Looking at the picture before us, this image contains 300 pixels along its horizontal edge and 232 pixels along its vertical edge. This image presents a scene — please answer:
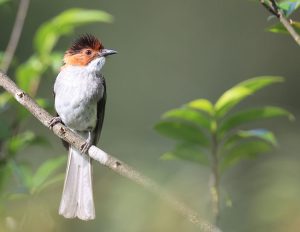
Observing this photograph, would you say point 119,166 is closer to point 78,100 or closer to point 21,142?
point 21,142

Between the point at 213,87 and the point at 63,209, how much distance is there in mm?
6594

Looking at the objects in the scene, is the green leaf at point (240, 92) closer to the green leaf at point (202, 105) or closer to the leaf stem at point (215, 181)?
the green leaf at point (202, 105)

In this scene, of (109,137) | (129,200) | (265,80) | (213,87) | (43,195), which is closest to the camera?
(265,80)

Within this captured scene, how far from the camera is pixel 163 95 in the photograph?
33.0ft

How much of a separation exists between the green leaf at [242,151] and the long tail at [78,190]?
908 millimetres

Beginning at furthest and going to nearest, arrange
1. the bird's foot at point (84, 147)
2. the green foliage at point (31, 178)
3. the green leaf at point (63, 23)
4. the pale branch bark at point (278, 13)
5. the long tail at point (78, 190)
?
the green leaf at point (63, 23), the long tail at point (78, 190), the green foliage at point (31, 178), the bird's foot at point (84, 147), the pale branch bark at point (278, 13)

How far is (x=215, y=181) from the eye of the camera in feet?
9.64

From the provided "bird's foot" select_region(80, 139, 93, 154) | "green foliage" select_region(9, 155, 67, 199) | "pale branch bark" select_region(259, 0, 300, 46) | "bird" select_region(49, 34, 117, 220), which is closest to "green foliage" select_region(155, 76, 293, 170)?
"bird's foot" select_region(80, 139, 93, 154)

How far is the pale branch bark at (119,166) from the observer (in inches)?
83.5

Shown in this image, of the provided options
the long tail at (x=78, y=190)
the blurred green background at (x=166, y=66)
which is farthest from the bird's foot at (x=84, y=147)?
the blurred green background at (x=166, y=66)

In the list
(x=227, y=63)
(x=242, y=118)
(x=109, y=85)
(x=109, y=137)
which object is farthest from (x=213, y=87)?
(x=242, y=118)

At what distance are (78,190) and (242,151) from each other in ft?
4.32

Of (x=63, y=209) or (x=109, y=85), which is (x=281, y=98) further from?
(x=63, y=209)

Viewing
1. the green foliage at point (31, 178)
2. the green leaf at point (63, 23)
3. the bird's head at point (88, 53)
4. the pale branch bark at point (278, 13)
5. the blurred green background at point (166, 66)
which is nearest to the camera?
the pale branch bark at point (278, 13)
